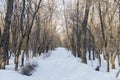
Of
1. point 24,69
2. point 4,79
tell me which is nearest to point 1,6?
point 24,69

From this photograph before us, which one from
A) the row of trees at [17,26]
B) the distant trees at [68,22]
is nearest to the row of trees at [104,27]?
the distant trees at [68,22]

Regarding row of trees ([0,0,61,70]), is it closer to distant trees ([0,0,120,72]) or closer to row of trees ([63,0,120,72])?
distant trees ([0,0,120,72])

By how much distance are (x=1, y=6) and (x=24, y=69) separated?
19.2 m

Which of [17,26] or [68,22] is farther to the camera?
[68,22]

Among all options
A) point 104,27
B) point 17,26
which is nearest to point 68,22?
point 104,27

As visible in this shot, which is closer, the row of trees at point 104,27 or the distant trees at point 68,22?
the distant trees at point 68,22

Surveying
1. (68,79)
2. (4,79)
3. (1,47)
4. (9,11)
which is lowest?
(68,79)

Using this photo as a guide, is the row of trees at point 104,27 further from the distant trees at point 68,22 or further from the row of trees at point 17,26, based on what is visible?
the row of trees at point 17,26

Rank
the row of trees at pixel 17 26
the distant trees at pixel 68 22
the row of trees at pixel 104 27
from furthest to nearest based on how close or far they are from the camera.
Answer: the row of trees at pixel 104 27, the distant trees at pixel 68 22, the row of trees at pixel 17 26

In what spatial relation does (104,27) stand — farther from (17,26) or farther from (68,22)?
(68,22)

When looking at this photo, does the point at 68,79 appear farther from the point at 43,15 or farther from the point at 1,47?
the point at 43,15

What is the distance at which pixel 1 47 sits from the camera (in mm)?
14688

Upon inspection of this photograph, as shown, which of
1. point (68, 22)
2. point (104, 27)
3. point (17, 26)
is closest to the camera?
point (17, 26)

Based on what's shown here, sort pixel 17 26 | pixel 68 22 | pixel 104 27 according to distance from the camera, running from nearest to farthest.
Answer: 1. pixel 17 26
2. pixel 104 27
3. pixel 68 22
